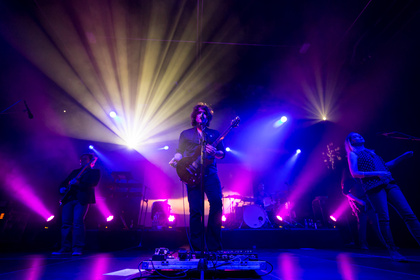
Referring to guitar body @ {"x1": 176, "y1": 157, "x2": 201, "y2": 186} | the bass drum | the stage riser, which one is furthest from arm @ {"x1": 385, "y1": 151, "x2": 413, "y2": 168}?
the bass drum

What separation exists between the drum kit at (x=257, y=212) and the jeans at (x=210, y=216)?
15.3ft

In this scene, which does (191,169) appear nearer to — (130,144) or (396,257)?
(396,257)

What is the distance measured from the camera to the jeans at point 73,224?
4.15 m

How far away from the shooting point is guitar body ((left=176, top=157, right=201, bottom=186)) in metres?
2.55

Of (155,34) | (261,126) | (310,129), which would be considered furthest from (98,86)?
(310,129)

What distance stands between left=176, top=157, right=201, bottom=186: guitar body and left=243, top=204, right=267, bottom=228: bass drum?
5.12 metres

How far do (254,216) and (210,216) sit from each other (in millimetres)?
5013

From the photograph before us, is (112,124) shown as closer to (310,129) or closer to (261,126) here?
(261,126)

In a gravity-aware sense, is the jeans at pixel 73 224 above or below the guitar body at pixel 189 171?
below

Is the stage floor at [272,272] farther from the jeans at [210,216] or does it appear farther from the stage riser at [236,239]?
the stage riser at [236,239]

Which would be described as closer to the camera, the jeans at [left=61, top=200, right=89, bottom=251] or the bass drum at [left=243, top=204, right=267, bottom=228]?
the jeans at [left=61, top=200, right=89, bottom=251]

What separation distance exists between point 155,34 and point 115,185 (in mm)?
5621

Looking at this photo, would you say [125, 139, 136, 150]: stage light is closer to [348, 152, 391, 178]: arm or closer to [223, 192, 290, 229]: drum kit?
[223, 192, 290, 229]: drum kit

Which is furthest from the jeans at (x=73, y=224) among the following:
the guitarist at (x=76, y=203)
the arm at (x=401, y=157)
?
the arm at (x=401, y=157)
